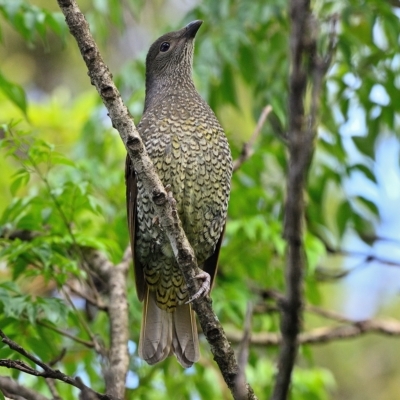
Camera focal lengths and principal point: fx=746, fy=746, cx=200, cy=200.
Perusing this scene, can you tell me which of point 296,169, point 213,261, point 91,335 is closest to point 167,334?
point 213,261

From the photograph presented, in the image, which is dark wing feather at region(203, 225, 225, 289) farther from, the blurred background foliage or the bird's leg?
the bird's leg

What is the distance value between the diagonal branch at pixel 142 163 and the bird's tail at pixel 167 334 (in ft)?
3.60

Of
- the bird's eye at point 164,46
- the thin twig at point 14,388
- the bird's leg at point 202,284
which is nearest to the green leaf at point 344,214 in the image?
the bird's eye at point 164,46

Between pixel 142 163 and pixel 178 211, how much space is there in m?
1.14

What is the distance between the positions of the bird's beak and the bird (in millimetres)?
514

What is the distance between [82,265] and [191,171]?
867 millimetres

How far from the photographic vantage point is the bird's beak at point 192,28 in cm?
512

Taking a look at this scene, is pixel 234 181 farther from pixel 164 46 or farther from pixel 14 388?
pixel 14 388

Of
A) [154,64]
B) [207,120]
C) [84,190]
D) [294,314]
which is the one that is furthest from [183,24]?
[294,314]

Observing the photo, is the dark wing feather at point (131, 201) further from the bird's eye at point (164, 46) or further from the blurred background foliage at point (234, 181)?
the bird's eye at point (164, 46)

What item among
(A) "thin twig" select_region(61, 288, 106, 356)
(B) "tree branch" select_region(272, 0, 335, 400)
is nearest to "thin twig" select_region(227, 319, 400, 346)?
(A) "thin twig" select_region(61, 288, 106, 356)

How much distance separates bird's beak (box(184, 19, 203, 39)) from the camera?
512 centimetres

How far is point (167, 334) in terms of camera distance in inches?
184

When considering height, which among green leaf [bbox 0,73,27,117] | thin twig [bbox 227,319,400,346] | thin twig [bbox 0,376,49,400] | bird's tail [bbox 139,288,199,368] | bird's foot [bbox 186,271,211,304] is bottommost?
thin twig [bbox 227,319,400,346]
